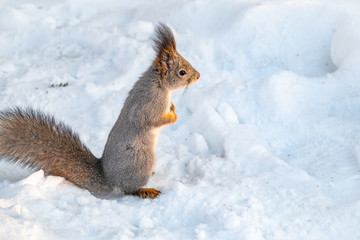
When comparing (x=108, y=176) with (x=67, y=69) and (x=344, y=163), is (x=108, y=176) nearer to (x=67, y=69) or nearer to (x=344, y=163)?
(x=344, y=163)

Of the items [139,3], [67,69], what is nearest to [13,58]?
[67,69]

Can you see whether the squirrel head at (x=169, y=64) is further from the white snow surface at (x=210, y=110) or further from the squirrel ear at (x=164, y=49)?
the white snow surface at (x=210, y=110)

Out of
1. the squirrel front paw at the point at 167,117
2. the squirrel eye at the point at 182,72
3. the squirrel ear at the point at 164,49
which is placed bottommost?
the squirrel front paw at the point at 167,117

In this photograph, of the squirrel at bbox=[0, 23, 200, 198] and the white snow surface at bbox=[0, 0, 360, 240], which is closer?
the white snow surface at bbox=[0, 0, 360, 240]

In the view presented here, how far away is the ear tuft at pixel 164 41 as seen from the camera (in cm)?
250

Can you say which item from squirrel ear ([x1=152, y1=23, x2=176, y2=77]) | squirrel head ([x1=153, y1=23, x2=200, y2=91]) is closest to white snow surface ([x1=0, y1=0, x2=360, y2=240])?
squirrel head ([x1=153, y1=23, x2=200, y2=91])

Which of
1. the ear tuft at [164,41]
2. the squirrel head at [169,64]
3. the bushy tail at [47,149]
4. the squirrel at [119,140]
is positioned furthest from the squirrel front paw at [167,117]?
the bushy tail at [47,149]

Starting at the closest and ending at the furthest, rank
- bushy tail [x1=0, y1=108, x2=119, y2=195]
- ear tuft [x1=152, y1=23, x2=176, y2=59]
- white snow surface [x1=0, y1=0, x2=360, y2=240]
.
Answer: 1. white snow surface [x1=0, y1=0, x2=360, y2=240]
2. bushy tail [x1=0, y1=108, x2=119, y2=195]
3. ear tuft [x1=152, y1=23, x2=176, y2=59]

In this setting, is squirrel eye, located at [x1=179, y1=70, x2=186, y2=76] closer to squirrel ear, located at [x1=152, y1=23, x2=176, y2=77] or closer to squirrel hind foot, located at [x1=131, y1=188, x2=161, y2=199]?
squirrel ear, located at [x1=152, y1=23, x2=176, y2=77]

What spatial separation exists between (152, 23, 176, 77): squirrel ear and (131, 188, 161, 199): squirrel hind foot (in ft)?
2.21

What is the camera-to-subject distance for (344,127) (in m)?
2.90

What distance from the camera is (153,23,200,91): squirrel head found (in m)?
2.53

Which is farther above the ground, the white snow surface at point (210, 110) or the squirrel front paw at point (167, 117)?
the squirrel front paw at point (167, 117)

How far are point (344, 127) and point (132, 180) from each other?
142cm
